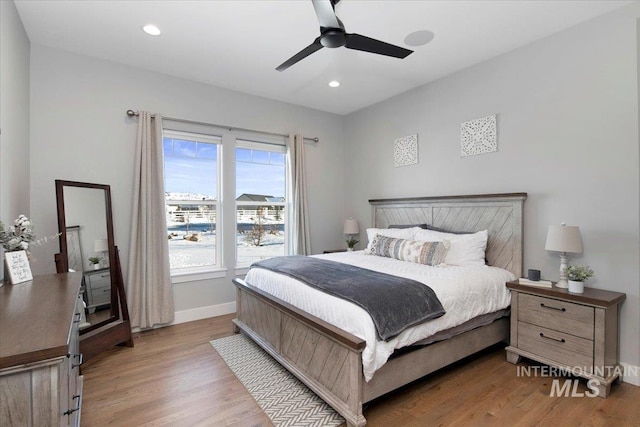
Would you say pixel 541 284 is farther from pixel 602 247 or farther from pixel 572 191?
pixel 572 191

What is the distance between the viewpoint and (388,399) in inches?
88.7

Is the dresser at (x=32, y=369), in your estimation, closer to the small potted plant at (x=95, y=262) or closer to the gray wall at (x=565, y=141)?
the small potted plant at (x=95, y=262)

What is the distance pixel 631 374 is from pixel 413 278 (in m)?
1.81

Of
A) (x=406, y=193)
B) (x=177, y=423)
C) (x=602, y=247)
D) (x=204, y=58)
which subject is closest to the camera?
(x=177, y=423)

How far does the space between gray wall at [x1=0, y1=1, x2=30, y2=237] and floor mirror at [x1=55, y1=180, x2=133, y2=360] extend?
32 cm

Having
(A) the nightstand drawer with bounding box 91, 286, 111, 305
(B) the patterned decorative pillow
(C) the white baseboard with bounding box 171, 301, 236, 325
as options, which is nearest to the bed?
(B) the patterned decorative pillow

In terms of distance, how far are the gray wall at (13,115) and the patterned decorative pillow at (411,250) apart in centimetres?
329

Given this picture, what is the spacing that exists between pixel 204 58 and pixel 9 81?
1.62 m

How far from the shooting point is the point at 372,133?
15.9 ft

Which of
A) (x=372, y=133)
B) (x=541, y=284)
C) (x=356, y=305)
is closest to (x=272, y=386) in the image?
(x=356, y=305)

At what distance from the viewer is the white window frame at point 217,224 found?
12.7 feet

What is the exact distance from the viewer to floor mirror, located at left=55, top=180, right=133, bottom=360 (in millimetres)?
2850

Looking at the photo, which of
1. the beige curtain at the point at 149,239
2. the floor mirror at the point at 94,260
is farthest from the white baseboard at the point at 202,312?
the floor mirror at the point at 94,260

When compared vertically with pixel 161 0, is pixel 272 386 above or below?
below
